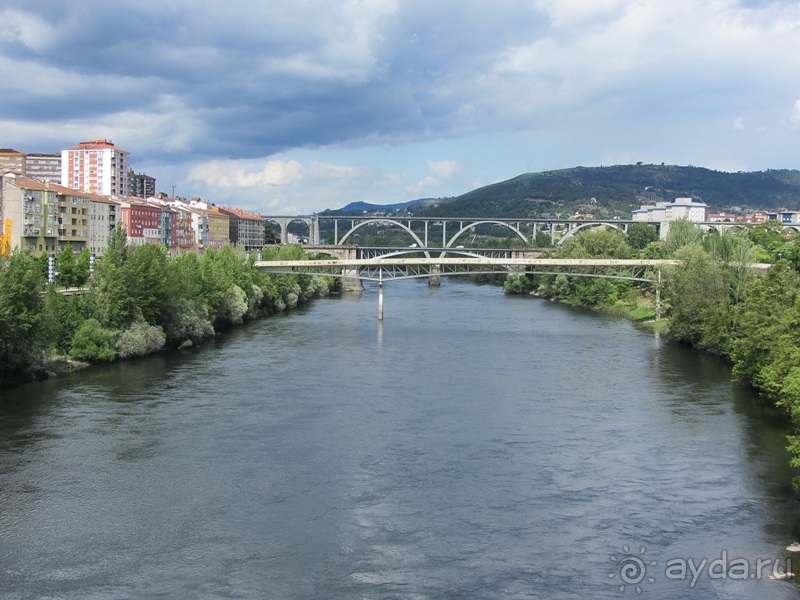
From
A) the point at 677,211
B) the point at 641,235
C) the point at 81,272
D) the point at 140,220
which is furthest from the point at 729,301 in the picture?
the point at 677,211

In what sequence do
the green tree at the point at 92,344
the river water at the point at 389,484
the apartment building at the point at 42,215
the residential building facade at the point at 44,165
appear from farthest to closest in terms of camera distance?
the residential building facade at the point at 44,165 → the apartment building at the point at 42,215 → the green tree at the point at 92,344 → the river water at the point at 389,484

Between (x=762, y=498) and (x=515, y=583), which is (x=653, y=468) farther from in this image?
(x=515, y=583)

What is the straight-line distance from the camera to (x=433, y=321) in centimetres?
4162

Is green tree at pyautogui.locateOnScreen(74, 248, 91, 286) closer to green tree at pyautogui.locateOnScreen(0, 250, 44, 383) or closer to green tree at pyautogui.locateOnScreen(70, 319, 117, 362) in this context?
green tree at pyautogui.locateOnScreen(70, 319, 117, 362)

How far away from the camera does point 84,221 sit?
165 ft

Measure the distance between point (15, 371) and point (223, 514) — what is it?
1167 cm

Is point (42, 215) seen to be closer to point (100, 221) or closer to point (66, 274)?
point (100, 221)

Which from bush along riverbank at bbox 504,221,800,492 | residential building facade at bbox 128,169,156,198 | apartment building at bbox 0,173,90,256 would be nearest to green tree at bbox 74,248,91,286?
apartment building at bbox 0,173,90,256

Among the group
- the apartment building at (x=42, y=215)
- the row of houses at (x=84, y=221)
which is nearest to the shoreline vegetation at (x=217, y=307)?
the row of houses at (x=84, y=221)

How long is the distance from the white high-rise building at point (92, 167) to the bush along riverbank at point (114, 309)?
4865 centimetres

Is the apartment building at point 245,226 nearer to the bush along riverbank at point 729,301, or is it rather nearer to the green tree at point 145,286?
the bush along riverbank at point 729,301

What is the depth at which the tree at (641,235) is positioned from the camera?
79.3 m

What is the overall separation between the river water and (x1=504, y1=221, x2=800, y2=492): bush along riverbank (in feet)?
3.69

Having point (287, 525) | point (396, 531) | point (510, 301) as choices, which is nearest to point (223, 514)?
point (287, 525)
